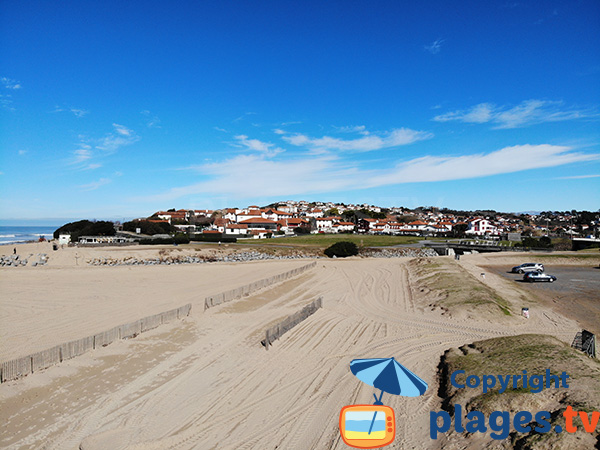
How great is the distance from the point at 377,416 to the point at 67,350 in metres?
11.5

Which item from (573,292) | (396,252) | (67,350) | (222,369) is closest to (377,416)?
(222,369)

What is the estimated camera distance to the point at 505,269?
147 feet

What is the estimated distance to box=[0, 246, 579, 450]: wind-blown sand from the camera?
29.8ft

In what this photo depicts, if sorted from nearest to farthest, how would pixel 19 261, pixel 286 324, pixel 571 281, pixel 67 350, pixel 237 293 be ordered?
pixel 67 350
pixel 286 324
pixel 237 293
pixel 571 281
pixel 19 261

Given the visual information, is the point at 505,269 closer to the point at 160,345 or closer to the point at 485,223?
the point at 160,345

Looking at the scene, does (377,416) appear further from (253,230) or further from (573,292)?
(253,230)

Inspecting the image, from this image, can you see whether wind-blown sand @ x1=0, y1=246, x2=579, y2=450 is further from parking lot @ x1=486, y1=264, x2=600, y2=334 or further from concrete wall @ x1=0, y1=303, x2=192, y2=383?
parking lot @ x1=486, y1=264, x2=600, y2=334

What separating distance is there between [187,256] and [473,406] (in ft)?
167

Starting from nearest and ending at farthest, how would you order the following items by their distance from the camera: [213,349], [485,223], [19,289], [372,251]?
[213,349], [19,289], [372,251], [485,223]

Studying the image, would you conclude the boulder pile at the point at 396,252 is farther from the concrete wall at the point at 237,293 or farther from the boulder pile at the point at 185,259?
the concrete wall at the point at 237,293

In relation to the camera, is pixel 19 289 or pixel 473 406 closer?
pixel 473 406

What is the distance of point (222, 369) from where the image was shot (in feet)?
42.5

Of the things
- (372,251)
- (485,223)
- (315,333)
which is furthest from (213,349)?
(485,223)

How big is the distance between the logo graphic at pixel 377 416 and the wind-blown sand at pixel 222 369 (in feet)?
1.40
